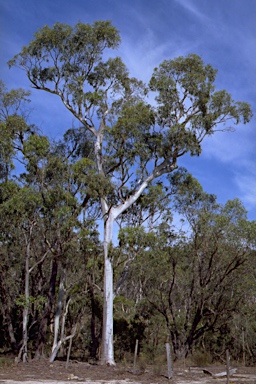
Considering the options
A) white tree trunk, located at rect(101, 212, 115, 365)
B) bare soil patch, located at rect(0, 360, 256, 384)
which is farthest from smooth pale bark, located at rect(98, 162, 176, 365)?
bare soil patch, located at rect(0, 360, 256, 384)

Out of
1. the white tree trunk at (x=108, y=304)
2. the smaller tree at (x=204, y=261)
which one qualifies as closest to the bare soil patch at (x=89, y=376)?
the white tree trunk at (x=108, y=304)

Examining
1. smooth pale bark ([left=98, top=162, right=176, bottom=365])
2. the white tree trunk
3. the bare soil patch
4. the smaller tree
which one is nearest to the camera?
the bare soil patch

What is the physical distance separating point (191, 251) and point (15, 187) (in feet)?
29.8

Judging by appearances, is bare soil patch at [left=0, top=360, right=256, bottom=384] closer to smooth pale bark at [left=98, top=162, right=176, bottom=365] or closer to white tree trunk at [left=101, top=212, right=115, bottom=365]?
white tree trunk at [left=101, top=212, right=115, bottom=365]

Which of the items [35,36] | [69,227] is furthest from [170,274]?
[35,36]

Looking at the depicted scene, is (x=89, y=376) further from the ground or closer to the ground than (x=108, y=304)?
closer to the ground

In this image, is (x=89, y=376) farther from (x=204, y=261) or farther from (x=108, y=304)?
(x=204, y=261)

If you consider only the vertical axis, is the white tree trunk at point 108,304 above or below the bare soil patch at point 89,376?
above

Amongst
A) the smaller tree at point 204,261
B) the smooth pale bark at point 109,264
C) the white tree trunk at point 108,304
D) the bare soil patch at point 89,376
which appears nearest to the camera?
the bare soil patch at point 89,376

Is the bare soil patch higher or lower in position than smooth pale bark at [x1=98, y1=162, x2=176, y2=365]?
lower

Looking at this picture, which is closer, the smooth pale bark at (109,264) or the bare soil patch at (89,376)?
the bare soil patch at (89,376)

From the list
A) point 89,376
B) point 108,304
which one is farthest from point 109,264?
point 89,376

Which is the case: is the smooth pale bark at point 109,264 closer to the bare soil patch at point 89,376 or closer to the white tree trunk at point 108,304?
the white tree trunk at point 108,304

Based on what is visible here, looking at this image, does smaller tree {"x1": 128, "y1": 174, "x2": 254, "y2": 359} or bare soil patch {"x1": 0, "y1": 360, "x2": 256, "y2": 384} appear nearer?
bare soil patch {"x1": 0, "y1": 360, "x2": 256, "y2": 384}
